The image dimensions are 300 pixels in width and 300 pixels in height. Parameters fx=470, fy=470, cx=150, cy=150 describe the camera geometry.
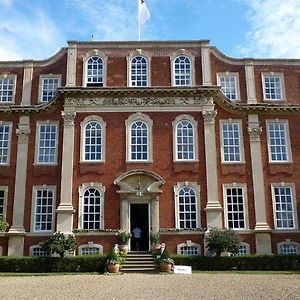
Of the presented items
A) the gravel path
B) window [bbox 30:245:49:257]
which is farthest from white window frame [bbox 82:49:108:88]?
the gravel path

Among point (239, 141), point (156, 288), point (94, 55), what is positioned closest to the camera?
point (156, 288)

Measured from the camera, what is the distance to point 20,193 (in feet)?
91.8

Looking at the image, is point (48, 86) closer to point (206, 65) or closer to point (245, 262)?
point (206, 65)

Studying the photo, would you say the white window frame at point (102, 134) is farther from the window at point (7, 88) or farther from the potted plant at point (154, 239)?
the window at point (7, 88)

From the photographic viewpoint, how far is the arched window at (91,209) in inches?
1064

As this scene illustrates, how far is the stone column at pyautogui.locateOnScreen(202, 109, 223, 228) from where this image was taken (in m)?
26.8

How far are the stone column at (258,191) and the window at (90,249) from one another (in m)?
9.01

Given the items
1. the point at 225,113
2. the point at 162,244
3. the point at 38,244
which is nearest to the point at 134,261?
the point at 162,244

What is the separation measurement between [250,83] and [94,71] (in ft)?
32.5

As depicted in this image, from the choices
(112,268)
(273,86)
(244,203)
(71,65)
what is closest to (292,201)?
(244,203)

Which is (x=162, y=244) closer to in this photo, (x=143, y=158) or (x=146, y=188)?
(x=146, y=188)

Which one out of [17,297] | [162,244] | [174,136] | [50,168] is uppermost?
[174,136]

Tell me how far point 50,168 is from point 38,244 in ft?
14.8

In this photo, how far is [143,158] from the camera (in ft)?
91.8
